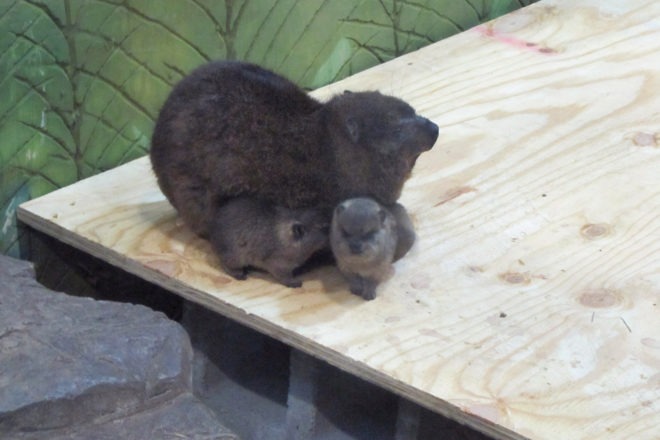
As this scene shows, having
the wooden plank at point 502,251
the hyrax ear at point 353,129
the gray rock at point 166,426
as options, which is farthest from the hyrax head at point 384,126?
the gray rock at point 166,426

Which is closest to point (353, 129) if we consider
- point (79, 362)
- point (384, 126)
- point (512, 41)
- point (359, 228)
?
point (384, 126)

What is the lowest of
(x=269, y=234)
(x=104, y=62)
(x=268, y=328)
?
(x=268, y=328)

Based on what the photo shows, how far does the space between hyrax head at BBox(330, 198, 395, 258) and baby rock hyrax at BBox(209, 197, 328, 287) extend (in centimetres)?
9

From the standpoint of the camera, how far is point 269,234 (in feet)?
9.64

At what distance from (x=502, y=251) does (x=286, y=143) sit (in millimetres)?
623

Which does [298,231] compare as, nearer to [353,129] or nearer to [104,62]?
[353,129]

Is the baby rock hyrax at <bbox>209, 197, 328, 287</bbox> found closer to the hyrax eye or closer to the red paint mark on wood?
the hyrax eye

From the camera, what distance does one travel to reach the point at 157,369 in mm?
2562

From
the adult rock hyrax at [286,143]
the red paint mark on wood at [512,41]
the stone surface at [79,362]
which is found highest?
the adult rock hyrax at [286,143]

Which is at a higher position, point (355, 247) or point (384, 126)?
point (384, 126)

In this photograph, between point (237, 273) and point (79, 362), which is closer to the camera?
point (79, 362)

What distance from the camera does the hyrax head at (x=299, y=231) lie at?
2.93 metres

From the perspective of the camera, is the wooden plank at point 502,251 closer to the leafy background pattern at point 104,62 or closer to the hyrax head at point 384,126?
the leafy background pattern at point 104,62

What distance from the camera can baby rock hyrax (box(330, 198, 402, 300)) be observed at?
2814mm
